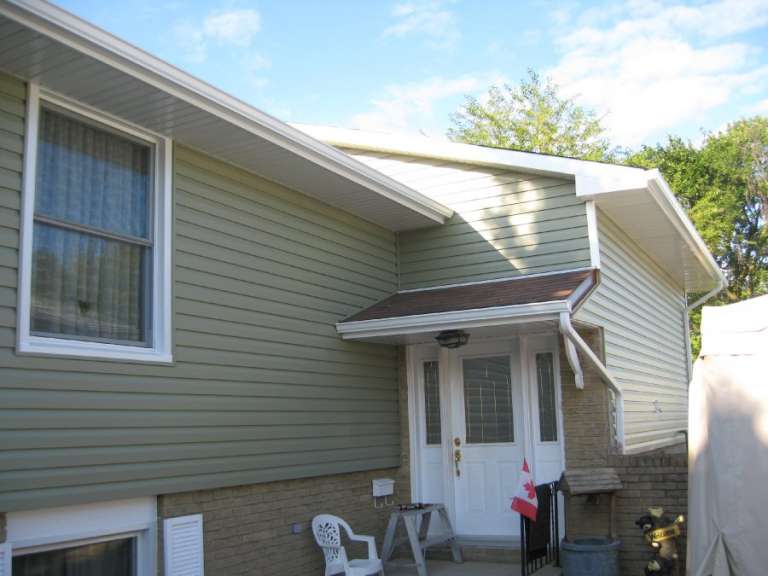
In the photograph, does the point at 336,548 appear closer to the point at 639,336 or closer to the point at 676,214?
the point at 639,336

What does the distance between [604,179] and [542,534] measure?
3615 mm

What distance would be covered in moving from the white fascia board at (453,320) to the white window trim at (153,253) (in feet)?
7.78

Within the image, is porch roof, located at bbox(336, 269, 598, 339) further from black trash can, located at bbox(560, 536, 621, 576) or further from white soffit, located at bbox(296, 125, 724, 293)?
black trash can, located at bbox(560, 536, 621, 576)

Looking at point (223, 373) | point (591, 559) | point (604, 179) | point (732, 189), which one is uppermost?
point (732, 189)

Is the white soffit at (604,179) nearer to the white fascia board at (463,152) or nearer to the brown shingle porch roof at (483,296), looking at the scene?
the white fascia board at (463,152)

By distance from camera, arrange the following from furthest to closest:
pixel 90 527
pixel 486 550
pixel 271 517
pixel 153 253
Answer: pixel 486 550 < pixel 271 517 < pixel 153 253 < pixel 90 527

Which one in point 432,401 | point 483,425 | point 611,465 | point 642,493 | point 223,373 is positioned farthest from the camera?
point 432,401

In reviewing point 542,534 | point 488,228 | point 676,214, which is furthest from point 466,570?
point 676,214

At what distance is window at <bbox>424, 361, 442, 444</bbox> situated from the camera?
29.5 feet

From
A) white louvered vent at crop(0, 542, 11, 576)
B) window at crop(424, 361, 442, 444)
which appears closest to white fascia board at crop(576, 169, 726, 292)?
window at crop(424, 361, 442, 444)

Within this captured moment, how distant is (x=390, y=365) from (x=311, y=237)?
195cm

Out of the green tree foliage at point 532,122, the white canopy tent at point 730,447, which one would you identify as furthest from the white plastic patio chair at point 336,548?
the green tree foliage at point 532,122

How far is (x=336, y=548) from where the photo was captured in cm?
702

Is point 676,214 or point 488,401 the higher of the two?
point 676,214
